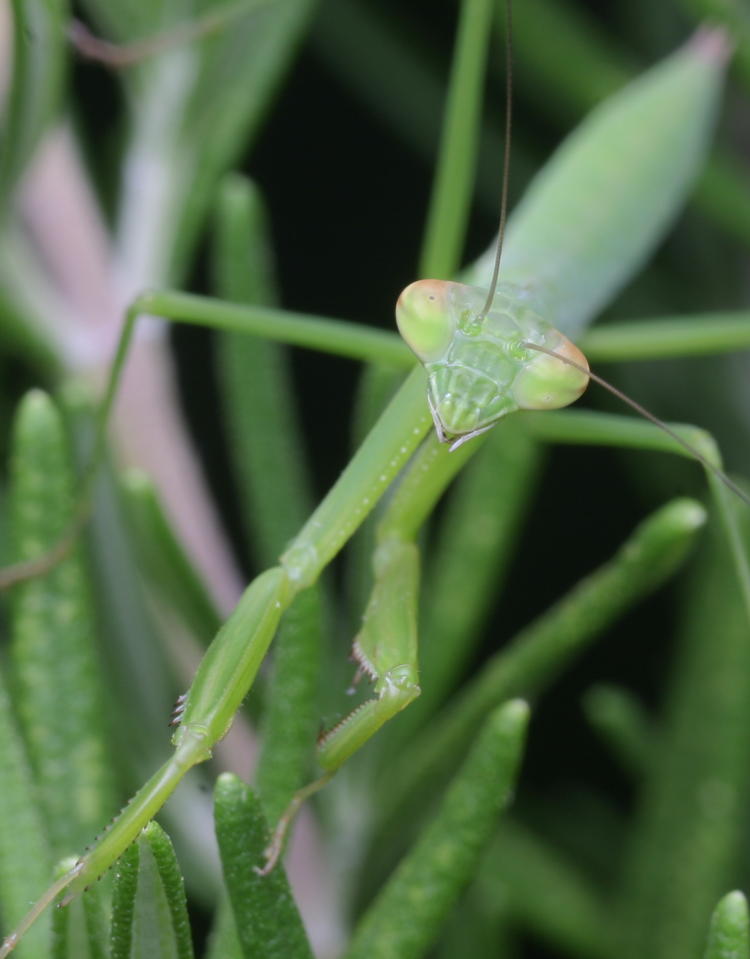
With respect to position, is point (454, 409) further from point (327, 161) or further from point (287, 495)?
point (327, 161)

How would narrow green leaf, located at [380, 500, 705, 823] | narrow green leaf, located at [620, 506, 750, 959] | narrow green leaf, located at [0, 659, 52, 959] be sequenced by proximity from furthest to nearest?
narrow green leaf, located at [620, 506, 750, 959], narrow green leaf, located at [380, 500, 705, 823], narrow green leaf, located at [0, 659, 52, 959]

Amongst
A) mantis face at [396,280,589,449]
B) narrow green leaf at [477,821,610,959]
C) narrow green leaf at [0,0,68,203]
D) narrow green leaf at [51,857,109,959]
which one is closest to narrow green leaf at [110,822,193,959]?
narrow green leaf at [51,857,109,959]

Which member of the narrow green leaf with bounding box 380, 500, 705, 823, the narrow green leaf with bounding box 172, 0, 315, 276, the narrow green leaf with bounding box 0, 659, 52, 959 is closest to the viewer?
the narrow green leaf with bounding box 0, 659, 52, 959

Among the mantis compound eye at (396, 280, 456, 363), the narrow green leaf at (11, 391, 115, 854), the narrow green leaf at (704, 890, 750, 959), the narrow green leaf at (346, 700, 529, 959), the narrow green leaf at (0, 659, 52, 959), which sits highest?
the mantis compound eye at (396, 280, 456, 363)

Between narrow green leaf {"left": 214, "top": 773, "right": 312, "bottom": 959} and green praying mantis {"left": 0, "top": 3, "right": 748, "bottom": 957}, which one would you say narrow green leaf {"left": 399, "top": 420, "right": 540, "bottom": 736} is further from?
narrow green leaf {"left": 214, "top": 773, "right": 312, "bottom": 959}

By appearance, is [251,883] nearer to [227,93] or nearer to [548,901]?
[548,901]

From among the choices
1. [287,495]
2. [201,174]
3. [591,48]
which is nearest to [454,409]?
[287,495]

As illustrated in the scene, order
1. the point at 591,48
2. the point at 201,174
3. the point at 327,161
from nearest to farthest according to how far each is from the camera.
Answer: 1. the point at 201,174
2. the point at 591,48
3. the point at 327,161
